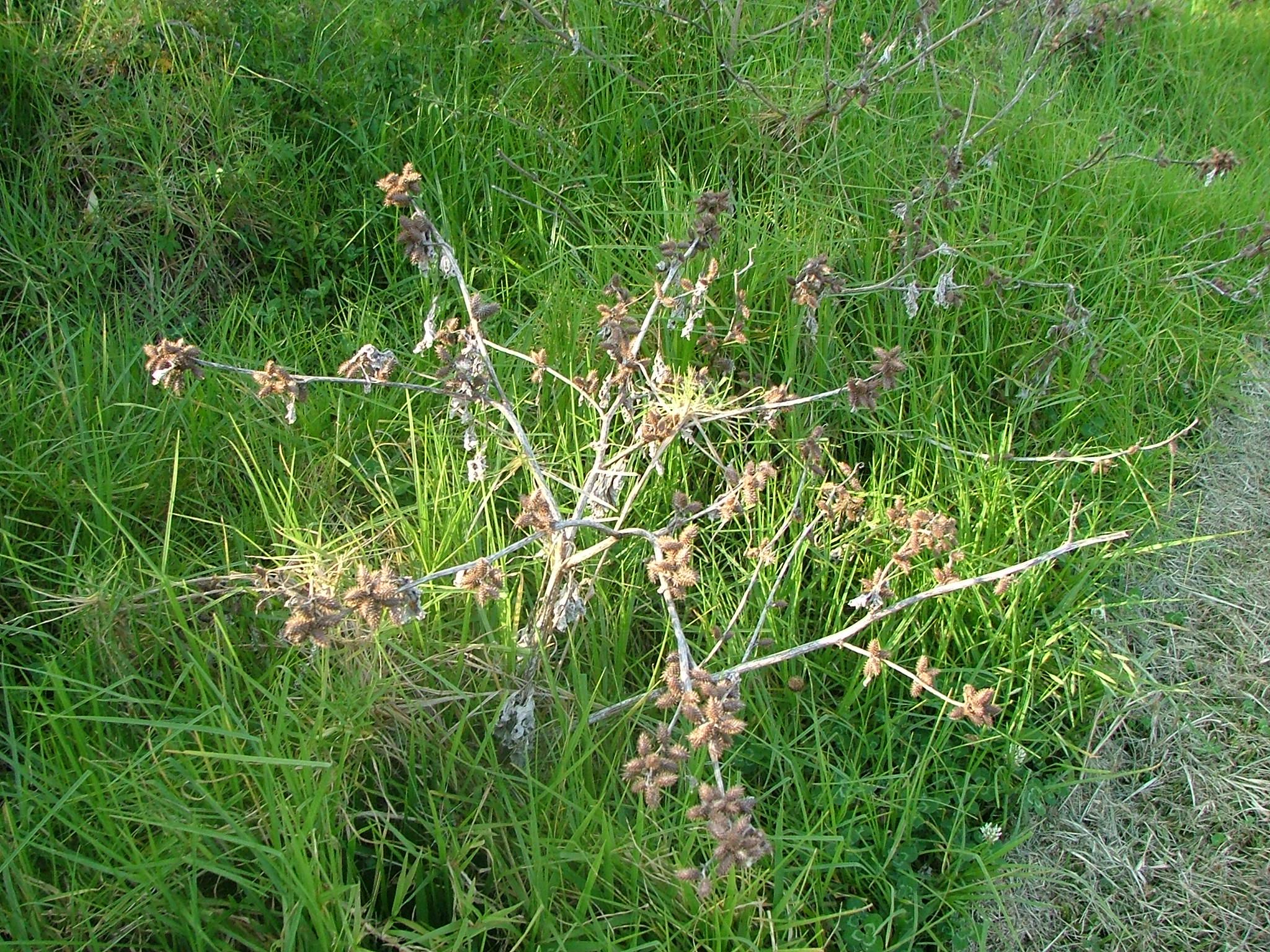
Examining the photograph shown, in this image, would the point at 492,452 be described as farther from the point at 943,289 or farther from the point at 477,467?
the point at 943,289

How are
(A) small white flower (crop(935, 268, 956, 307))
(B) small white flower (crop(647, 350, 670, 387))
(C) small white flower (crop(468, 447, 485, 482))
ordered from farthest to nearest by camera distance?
1. (A) small white flower (crop(935, 268, 956, 307))
2. (B) small white flower (crop(647, 350, 670, 387))
3. (C) small white flower (crop(468, 447, 485, 482))

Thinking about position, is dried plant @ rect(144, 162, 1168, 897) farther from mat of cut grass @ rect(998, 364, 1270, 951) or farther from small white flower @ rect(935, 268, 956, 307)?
mat of cut grass @ rect(998, 364, 1270, 951)

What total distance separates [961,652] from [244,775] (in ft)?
5.15

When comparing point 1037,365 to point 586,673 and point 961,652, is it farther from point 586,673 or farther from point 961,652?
point 586,673

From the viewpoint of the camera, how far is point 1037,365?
10.2ft

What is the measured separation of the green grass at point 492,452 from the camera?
1.89m

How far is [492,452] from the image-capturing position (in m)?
2.62

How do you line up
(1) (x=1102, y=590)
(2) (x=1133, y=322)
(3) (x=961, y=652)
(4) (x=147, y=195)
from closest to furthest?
(3) (x=961, y=652)
(1) (x=1102, y=590)
(4) (x=147, y=195)
(2) (x=1133, y=322)

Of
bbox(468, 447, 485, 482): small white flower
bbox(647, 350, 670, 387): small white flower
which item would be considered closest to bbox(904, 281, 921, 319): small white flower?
bbox(647, 350, 670, 387): small white flower

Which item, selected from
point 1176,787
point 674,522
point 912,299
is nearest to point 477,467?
point 674,522

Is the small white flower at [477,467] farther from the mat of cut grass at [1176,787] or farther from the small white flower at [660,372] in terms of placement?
the mat of cut grass at [1176,787]

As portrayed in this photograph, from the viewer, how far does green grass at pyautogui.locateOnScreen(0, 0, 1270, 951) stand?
6.21 feet

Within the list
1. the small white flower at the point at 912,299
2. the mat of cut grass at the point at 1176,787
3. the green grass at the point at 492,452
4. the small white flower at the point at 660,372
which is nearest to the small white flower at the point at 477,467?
the green grass at the point at 492,452

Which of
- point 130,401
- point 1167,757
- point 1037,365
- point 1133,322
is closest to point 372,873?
point 130,401
